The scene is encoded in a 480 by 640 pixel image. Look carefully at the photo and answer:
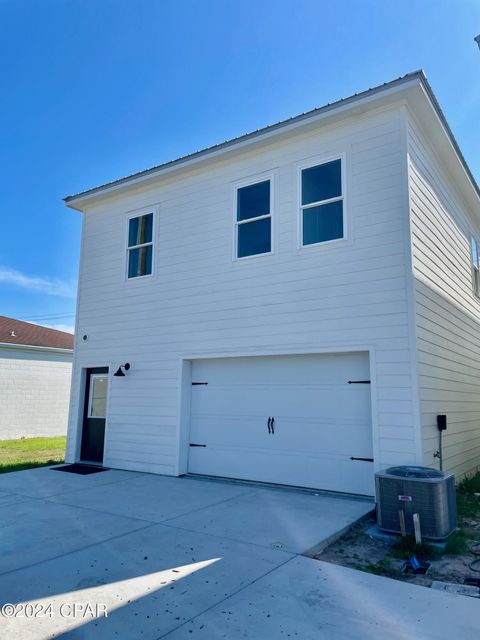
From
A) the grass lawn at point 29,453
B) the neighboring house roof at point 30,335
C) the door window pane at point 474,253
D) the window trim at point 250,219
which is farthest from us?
the neighboring house roof at point 30,335

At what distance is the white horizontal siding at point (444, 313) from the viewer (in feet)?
20.4

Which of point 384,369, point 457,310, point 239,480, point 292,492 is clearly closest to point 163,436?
point 239,480

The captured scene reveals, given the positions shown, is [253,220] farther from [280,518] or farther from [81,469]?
[81,469]

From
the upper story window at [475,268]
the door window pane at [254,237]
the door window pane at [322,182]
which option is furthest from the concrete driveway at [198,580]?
the upper story window at [475,268]

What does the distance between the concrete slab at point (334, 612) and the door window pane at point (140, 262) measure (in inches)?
261

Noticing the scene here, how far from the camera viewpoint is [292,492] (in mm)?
6504

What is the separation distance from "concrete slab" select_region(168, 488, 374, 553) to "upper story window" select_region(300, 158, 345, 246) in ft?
12.4

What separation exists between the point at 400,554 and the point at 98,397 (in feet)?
22.8

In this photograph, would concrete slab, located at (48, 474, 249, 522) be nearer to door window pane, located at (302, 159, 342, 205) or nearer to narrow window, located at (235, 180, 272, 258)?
narrow window, located at (235, 180, 272, 258)

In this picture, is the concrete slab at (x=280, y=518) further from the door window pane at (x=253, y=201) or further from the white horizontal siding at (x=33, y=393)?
the white horizontal siding at (x=33, y=393)

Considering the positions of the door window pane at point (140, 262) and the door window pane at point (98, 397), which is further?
the door window pane at point (98, 397)

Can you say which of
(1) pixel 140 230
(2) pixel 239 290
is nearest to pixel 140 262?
(1) pixel 140 230

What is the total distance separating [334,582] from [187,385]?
197 inches

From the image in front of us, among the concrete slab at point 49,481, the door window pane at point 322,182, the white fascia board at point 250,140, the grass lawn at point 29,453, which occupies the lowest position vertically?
the grass lawn at point 29,453
